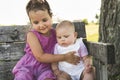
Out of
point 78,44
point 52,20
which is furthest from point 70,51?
point 52,20

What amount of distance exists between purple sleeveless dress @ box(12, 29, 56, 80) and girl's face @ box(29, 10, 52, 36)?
9cm

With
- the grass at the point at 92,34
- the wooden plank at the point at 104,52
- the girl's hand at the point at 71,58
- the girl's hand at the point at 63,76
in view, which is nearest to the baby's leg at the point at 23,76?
the girl's hand at the point at 63,76

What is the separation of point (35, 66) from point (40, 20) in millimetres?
526

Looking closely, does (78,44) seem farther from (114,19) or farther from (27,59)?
(114,19)

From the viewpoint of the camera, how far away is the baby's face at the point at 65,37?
17.5ft

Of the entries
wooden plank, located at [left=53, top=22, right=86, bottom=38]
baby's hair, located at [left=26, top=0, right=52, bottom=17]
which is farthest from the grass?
baby's hair, located at [left=26, top=0, right=52, bottom=17]

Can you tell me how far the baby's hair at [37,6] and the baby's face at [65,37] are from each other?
301 mm

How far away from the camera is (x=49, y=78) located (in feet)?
17.3

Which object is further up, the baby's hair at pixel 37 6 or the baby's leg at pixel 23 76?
the baby's hair at pixel 37 6

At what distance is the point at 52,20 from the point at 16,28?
551 mm

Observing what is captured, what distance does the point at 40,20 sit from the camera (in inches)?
211

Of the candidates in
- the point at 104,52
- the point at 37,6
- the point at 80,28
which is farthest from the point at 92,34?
the point at 104,52

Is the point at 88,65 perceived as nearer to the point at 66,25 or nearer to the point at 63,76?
the point at 63,76

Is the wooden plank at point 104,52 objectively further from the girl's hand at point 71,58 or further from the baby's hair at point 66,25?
the baby's hair at point 66,25
